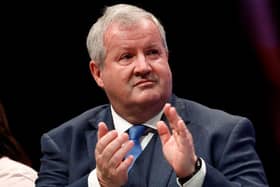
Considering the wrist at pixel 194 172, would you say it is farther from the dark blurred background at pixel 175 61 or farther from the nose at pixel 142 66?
the dark blurred background at pixel 175 61

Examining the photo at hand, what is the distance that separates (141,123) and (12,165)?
617mm

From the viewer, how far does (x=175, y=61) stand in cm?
322

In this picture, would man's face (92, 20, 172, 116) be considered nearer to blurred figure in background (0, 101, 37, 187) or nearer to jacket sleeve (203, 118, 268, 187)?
jacket sleeve (203, 118, 268, 187)

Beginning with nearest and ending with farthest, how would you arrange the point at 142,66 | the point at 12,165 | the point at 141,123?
the point at 142,66 < the point at 141,123 < the point at 12,165

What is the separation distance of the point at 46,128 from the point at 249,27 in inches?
43.0

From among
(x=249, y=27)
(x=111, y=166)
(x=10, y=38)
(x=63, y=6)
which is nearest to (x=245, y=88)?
(x=249, y=27)

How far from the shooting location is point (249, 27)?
314cm

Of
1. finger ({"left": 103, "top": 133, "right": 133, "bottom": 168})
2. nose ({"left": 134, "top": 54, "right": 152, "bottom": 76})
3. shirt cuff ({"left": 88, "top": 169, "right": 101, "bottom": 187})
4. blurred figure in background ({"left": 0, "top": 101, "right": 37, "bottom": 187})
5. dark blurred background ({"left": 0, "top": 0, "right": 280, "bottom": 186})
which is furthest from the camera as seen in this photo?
dark blurred background ({"left": 0, "top": 0, "right": 280, "bottom": 186})

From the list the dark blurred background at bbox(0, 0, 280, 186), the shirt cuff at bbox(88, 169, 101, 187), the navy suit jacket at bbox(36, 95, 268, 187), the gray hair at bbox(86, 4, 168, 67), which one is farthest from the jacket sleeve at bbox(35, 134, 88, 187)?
the dark blurred background at bbox(0, 0, 280, 186)

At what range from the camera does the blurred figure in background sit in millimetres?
2582

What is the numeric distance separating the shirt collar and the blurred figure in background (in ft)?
1.47

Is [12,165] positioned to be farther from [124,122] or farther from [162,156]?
[162,156]

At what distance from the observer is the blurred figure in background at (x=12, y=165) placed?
2.58 metres

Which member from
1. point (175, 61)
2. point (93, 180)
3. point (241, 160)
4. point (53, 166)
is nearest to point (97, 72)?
point (53, 166)
